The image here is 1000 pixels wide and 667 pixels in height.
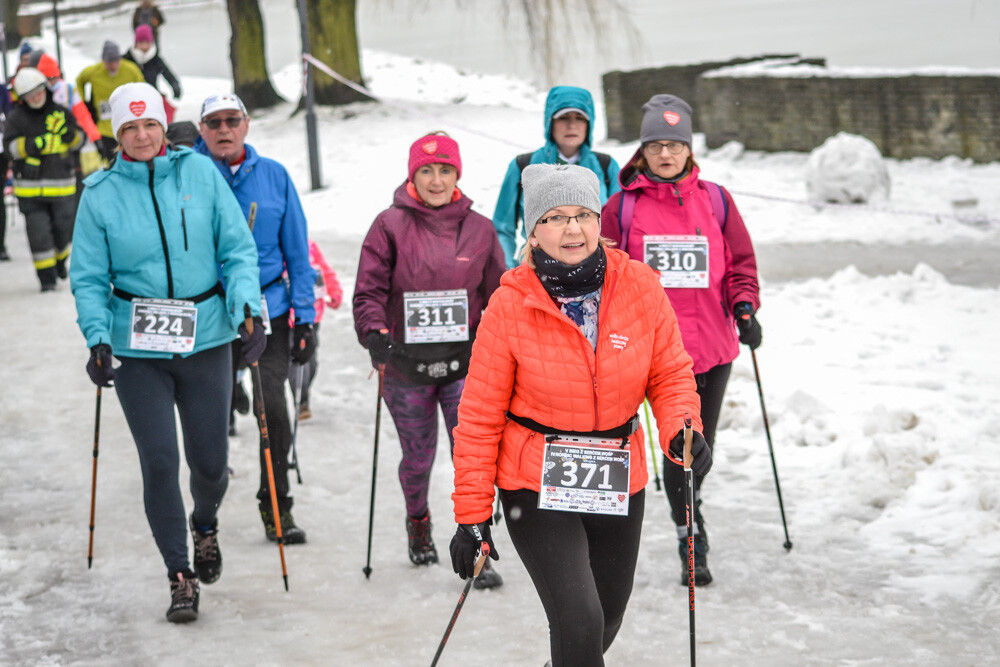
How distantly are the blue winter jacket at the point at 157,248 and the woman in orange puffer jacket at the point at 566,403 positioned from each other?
1667 mm

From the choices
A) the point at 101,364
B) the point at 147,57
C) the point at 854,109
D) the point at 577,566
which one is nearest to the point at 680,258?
the point at 577,566

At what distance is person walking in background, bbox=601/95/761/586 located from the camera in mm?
4992

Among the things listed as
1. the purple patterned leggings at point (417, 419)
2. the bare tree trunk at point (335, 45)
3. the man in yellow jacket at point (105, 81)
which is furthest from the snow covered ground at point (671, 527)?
the bare tree trunk at point (335, 45)

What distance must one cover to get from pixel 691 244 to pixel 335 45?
52.2 feet

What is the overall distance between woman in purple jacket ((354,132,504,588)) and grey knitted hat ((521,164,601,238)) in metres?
1.50

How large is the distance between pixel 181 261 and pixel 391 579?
1.74m

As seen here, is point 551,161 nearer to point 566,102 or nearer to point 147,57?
point 566,102

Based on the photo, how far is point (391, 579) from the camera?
5414 millimetres

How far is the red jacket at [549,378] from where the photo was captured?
11.5 feet

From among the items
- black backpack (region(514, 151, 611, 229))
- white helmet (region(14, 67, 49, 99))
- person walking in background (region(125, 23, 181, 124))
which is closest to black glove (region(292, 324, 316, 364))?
black backpack (region(514, 151, 611, 229))

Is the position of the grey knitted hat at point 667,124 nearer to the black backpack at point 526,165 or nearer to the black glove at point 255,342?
the black backpack at point 526,165

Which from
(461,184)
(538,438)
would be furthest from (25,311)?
(538,438)

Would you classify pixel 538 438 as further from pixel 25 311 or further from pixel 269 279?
pixel 25 311

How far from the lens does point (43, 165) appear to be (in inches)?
443
